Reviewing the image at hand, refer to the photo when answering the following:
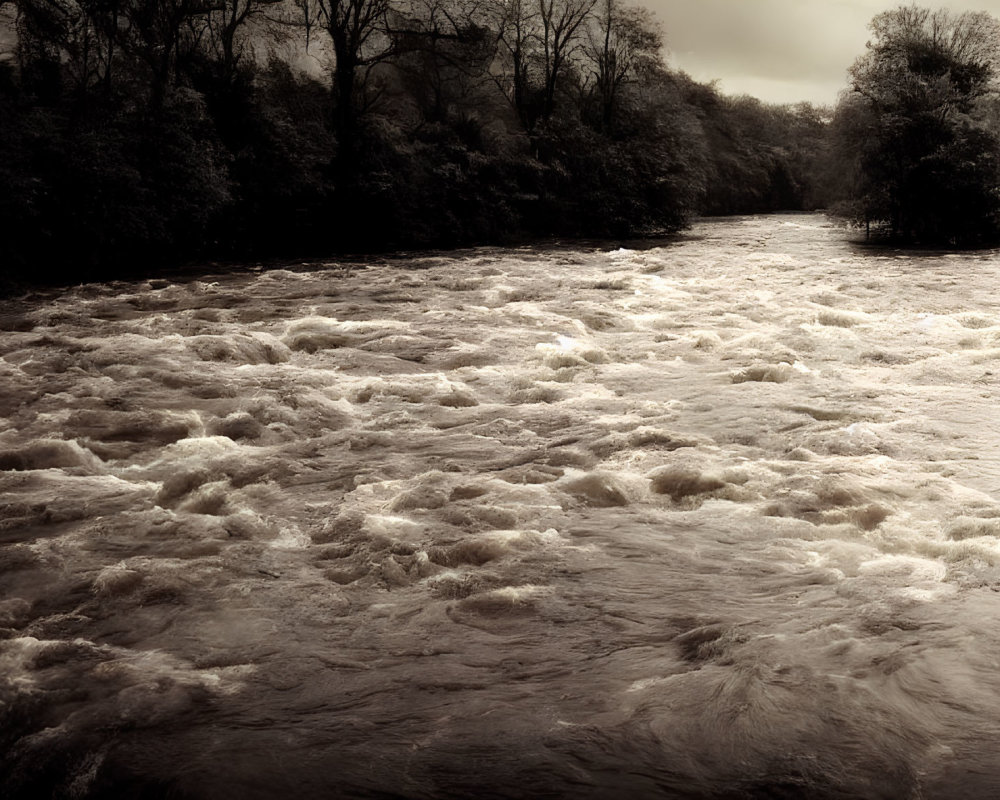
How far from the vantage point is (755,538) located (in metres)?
4.65

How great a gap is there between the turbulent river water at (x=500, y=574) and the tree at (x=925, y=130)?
53.8 feet

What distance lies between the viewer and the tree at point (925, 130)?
22844 millimetres

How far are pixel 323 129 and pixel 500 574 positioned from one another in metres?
19.2

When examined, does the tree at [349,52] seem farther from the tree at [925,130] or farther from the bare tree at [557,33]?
the tree at [925,130]

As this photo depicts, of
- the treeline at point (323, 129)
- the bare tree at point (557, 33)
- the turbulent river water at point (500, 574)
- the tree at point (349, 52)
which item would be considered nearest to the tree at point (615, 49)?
A: the treeline at point (323, 129)

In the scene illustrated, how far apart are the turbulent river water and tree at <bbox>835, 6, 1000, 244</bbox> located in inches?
645

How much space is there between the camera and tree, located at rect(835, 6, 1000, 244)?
899 inches

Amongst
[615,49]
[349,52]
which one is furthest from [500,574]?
[615,49]

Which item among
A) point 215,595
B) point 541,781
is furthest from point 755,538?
point 215,595

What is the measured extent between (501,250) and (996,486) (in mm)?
17594

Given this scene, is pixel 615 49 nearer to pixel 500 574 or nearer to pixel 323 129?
pixel 323 129

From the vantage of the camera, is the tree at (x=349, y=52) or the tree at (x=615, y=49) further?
the tree at (x=615, y=49)

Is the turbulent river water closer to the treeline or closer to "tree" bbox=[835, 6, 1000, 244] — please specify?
the treeline

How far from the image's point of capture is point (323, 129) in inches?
847
